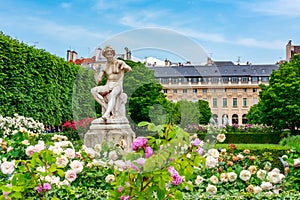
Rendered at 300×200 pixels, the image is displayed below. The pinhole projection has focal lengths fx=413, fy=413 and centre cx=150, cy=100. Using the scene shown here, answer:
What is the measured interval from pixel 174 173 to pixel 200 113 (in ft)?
8.85

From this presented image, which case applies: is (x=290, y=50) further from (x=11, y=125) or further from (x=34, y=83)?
(x=11, y=125)

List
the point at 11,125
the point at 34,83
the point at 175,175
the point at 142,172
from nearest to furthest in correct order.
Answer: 1. the point at 142,172
2. the point at 175,175
3. the point at 11,125
4. the point at 34,83

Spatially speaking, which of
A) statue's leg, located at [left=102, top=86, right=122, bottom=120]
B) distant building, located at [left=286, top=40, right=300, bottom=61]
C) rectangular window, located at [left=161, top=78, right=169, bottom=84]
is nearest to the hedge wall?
statue's leg, located at [left=102, top=86, right=122, bottom=120]

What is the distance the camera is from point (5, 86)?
1397cm

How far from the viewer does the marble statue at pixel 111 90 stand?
9188 mm

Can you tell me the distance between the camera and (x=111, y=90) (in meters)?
9.29

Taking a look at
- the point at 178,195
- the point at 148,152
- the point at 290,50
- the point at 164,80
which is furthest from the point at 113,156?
the point at 290,50

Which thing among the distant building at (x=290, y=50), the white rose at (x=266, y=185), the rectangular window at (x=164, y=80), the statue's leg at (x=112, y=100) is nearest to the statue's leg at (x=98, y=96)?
the statue's leg at (x=112, y=100)

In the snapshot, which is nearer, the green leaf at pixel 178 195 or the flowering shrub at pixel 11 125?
the green leaf at pixel 178 195

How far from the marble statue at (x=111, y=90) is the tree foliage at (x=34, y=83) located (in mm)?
5513

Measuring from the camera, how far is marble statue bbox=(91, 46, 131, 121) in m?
9.19

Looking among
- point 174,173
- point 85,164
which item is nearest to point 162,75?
point 85,164

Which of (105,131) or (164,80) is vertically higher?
(164,80)

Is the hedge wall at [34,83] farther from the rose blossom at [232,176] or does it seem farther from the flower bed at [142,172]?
the rose blossom at [232,176]
